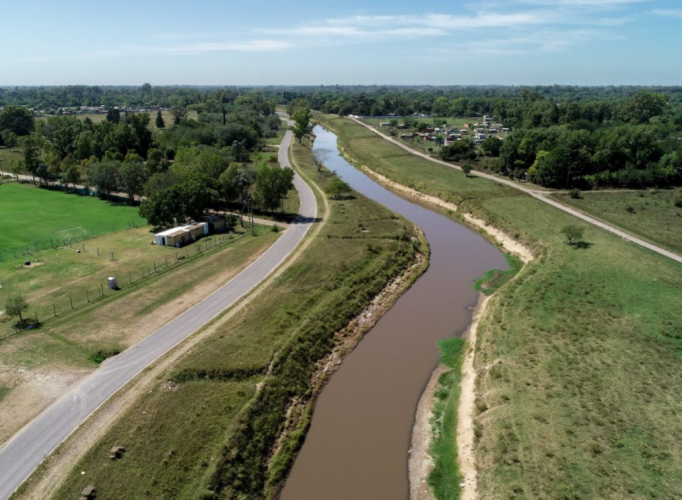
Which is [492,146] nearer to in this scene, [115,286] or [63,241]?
[63,241]

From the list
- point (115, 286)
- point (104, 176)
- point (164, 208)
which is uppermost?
point (104, 176)

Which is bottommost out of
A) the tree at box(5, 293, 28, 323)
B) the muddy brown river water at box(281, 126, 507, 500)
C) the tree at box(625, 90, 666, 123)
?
the muddy brown river water at box(281, 126, 507, 500)

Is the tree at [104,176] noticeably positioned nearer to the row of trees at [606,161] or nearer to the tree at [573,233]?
the tree at [573,233]

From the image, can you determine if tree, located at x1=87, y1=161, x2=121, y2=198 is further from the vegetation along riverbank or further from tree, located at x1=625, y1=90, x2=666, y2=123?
tree, located at x1=625, y1=90, x2=666, y2=123

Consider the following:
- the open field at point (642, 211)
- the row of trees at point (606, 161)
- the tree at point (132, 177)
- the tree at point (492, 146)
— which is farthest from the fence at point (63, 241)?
the tree at point (492, 146)

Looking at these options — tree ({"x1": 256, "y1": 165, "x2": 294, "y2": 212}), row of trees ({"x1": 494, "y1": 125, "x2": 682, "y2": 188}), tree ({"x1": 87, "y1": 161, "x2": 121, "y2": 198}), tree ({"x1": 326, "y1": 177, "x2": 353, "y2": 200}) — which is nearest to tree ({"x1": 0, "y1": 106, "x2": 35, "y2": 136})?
tree ({"x1": 87, "y1": 161, "x2": 121, "y2": 198})

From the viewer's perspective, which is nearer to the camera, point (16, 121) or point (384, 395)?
point (384, 395)

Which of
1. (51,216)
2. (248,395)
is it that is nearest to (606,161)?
(248,395)

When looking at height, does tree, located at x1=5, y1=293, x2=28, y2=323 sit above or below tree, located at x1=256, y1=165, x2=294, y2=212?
below
